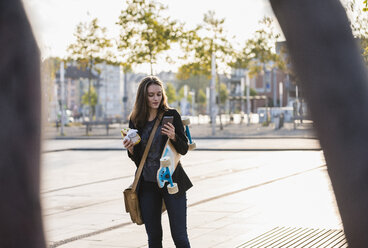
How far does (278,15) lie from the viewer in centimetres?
106

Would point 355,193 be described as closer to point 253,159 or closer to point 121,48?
point 253,159

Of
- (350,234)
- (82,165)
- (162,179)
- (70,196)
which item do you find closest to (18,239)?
(350,234)

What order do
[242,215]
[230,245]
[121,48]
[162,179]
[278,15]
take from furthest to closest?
[121,48] → [242,215] → [230,245] → [162,179] → [278,15]

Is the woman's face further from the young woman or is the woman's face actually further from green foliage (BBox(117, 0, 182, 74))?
green foliage (BBox(117, 0, 182, 74))

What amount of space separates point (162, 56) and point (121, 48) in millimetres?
2626

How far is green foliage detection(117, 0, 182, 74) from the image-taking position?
37594 millimetres

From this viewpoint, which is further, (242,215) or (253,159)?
(253,159)

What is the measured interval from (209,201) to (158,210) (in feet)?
18.2

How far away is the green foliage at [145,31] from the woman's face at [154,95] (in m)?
33.5

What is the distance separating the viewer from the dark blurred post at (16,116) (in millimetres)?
1108

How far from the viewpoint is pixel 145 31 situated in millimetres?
37906

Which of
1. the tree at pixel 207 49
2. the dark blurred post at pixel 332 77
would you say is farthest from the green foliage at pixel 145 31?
the dark blurred post at pixel 332 77

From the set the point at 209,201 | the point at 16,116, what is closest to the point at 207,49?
the point at 209,201

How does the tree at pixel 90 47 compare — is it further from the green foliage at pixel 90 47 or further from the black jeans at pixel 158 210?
→ the black jeans at pixel 158 210
